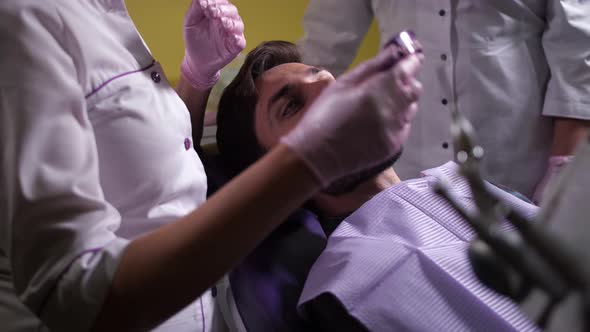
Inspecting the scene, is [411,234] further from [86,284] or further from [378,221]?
[86,284]

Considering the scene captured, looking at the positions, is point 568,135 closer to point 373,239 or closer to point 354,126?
point 373,239

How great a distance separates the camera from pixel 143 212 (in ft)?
2.77

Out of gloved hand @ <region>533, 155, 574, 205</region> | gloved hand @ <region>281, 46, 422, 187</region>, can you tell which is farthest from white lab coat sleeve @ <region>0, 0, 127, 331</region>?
gloved hand @ <region>533, 155, 574, 205</region>

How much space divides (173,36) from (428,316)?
1.38 metres

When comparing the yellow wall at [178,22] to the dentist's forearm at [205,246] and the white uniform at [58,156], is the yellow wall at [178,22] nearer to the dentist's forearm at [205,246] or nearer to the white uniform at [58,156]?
the white uniform at [58,156]

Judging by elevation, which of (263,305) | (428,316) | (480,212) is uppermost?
(480,212)

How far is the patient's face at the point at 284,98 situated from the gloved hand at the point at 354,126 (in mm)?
536

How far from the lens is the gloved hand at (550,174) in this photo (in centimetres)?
133

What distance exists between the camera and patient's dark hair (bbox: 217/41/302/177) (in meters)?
1.33

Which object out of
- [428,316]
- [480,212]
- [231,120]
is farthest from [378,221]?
[480,212]

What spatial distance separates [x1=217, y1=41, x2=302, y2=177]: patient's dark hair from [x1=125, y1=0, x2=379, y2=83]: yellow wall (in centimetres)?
55

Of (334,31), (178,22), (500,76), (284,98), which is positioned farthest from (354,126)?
(178,22)

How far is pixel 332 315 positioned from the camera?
3.07 feet

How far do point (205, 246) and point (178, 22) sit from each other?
56.6 inches
